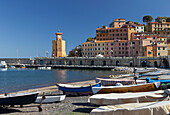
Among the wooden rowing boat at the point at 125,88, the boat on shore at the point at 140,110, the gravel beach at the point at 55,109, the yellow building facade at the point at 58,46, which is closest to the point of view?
the boat on shore at the point at 140,110

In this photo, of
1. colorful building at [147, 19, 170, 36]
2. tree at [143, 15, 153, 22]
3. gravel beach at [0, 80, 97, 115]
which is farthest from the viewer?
tree at [143, 15, 153, 22]

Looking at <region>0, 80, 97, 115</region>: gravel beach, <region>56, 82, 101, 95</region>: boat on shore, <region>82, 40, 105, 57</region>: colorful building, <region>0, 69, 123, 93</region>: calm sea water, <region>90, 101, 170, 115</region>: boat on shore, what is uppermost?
<region>82, 40, 105, 57</region>: colorful building

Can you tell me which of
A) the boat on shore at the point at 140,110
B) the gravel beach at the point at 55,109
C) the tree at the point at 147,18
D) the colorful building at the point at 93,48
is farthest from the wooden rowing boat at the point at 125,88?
the tree at the point at 147,18

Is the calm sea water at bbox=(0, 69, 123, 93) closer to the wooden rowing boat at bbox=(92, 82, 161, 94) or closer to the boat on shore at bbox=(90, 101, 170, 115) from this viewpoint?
the wooden rowing boat at bbox=(92, 82, 161, 94)

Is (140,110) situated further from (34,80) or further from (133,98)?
(34,80)

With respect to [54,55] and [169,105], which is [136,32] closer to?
[54,55]

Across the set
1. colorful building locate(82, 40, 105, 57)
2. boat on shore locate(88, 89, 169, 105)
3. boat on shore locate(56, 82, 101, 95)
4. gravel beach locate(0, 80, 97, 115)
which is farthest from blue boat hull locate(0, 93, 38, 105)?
colorful building locate(82, 40, 105, 57)

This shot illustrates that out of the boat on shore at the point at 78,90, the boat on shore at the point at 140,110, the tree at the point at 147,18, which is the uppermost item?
the tree at the point at 147,18

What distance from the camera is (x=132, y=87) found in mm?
17031

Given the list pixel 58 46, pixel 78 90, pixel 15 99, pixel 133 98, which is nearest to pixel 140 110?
pixel 133 98

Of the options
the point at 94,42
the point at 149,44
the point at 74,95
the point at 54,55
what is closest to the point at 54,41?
the point at 54,55

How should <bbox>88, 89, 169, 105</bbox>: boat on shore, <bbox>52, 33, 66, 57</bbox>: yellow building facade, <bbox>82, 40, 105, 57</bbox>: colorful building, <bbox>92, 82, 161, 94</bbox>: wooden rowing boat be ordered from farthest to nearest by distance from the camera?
<bbox>52, 33, 66, 57</bbox>: yellow building facade < <bbox>82, 40, 105, 57</bbox>: colorful building < <bbox>92, 82, 161, 94</bbox>: wooden rowing boat < <bbox>88, 89, 169, 105</bbox>: boat on shore

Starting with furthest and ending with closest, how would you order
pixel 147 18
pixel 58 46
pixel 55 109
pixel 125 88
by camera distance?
pixel 147 18, pixel 58 46, pixel 125 88, pixel 55 109

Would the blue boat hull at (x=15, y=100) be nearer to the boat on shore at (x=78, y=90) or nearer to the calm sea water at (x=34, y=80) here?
the boat on shore at (x=78, y=90)
